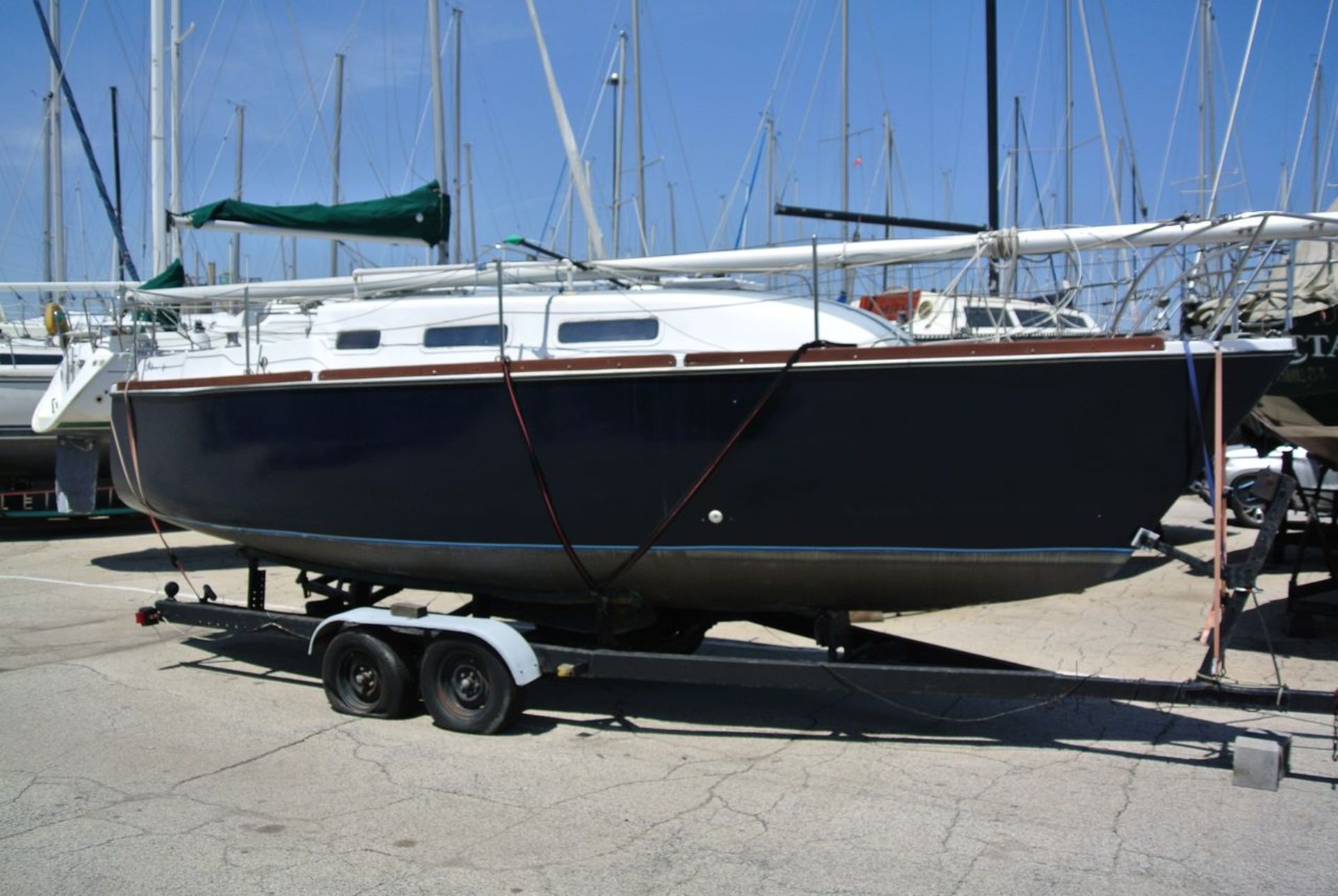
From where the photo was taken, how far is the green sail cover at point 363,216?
27.6 ft

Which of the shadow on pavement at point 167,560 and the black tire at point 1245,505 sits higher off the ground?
the black tire at point 1245,505

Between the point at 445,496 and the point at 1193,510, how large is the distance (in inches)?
485

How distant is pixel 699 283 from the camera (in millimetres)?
6871

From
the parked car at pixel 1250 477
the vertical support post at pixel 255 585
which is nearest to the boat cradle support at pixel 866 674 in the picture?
the vertical support post at pixel 255 585

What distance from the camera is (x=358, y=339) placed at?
23.2 feet

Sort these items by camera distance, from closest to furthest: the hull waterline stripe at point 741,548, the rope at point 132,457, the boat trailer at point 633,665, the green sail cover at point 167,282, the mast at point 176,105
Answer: the boat trailer at point 633,665
the hull waterline stripe at point 741,548
the rope at point 132,457
the green sail cover at point 167,282
the mast at point 176,105

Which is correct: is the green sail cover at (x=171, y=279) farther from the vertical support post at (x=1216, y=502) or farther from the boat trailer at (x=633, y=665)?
the vertical support post at (x=1216, y=502)

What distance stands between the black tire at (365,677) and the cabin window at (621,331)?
208 centimetres

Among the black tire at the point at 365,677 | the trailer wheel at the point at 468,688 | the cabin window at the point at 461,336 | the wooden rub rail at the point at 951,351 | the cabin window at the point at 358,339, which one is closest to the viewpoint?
the wooden rub rail at the point at 951,351

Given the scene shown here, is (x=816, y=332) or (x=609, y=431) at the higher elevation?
(x=816, y=332)

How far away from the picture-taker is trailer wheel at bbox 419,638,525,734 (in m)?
5.72

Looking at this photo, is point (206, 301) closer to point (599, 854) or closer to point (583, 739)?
point (583, 739)

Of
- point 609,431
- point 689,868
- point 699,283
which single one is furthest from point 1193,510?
point 689,868

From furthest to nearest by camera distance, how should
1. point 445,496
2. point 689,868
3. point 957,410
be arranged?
point 445,496 → point 957,410 → point 689,868
